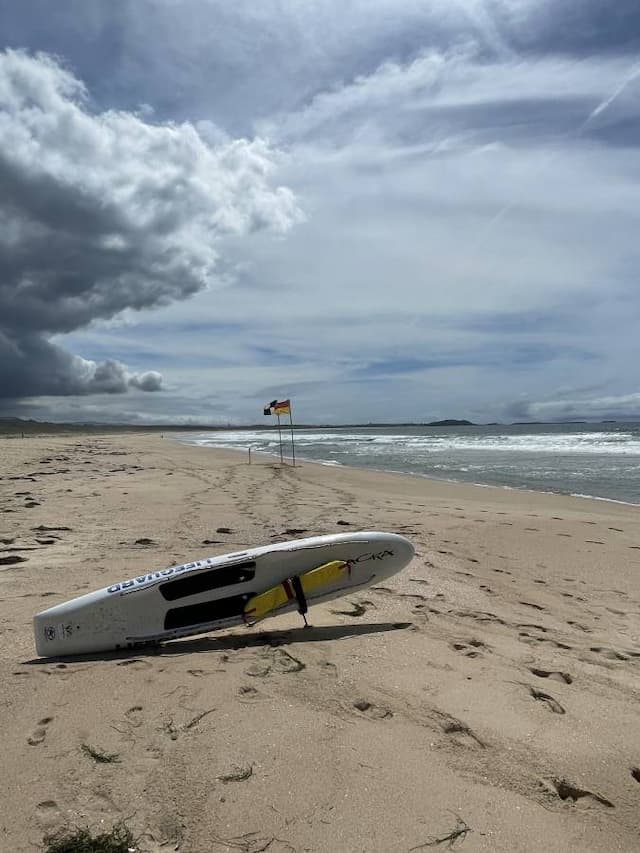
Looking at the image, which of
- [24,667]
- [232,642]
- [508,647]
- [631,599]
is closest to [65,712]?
[24,667]

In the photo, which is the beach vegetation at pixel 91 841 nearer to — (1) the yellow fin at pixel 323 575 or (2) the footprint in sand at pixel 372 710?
(2) the footprint in sand at pixel 372 710

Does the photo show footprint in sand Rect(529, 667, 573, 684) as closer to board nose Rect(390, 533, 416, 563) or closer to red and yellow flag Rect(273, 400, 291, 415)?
board nose Rect(390, 533, 416, 563)

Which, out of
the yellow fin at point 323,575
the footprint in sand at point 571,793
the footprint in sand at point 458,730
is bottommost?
the footprint in sand at point 571,793

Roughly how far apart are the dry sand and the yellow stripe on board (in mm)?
173

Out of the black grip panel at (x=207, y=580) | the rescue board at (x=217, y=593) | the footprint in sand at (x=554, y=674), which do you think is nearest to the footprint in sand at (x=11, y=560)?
the rescue board at (x=217, y=593)

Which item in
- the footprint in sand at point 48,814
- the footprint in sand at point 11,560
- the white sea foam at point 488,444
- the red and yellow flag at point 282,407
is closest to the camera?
the footprint in sand at point 48,814

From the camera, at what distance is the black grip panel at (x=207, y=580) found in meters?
4.54

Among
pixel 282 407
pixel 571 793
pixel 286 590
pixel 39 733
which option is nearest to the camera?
pixel 571 793

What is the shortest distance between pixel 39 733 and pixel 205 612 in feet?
5.82

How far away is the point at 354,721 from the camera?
10.2ft

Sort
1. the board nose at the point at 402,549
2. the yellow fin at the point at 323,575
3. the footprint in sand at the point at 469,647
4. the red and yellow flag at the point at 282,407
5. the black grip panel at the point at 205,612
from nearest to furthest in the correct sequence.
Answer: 1. the footprint in sand at the point at 469,647
2. the black grip panel at the point at 205,612
3. the yellow fin at the point at 323,575
4. the board nose at the point at 402,549
5. the red and yellow flag at the point at 282,407

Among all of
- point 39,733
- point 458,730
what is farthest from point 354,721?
point 39,733

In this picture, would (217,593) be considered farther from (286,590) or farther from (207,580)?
(286,590)

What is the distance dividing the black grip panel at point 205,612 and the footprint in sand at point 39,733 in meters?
1.42
